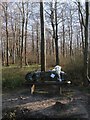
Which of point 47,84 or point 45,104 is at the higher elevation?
point 47,84

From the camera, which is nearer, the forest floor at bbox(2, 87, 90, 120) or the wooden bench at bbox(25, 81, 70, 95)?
the forest floor at bbox(2, 87, 90, 120)

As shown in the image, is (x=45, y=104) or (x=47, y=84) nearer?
(x=45, y=104)

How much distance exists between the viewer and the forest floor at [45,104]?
483 centimetres

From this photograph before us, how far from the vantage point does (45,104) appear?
213 inches

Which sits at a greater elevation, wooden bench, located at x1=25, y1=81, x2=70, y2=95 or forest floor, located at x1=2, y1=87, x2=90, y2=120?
wooden bench, located at x1=25, y1=81, x2=70, y2=95

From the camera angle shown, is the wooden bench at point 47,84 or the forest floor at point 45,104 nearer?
the forest floor at point 45,104

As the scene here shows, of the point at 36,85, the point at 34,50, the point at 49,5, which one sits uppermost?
the point at 49,5

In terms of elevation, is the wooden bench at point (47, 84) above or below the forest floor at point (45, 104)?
above

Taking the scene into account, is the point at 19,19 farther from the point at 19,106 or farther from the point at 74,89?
the point at 19,106

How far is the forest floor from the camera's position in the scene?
4832 millimetres

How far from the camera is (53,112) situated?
195 inches

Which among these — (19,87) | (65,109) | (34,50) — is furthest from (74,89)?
(34,50)

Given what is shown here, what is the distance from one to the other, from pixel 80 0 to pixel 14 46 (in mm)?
14895

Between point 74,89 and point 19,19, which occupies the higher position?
point 19,19
